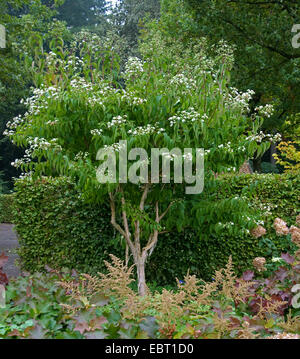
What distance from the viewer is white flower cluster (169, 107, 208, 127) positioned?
12.2 feet

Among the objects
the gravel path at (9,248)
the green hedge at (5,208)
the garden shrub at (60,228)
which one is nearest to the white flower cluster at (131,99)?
the garden shrub at (60,228)

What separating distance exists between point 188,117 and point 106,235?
2699 millimetres

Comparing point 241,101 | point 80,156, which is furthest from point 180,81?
point 80,156

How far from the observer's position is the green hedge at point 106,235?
5551mm

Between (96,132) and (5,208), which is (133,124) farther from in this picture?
(5,208)

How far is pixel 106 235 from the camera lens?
5734mm

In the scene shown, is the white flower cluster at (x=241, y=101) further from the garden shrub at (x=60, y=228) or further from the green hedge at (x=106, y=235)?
the garden shrub at (x=60, y=228)

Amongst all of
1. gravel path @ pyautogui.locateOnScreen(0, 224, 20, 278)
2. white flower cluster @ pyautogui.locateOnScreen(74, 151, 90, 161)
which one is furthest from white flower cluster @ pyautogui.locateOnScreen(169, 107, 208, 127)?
gravel path @ pyautogui.locateOnScreen(0, 224, 20, 278)

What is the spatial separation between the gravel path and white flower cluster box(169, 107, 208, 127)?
3.81m

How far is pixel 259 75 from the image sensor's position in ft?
32.2

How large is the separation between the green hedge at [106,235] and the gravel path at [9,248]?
2.13 feet
